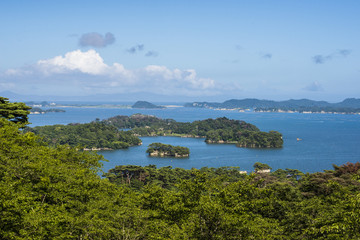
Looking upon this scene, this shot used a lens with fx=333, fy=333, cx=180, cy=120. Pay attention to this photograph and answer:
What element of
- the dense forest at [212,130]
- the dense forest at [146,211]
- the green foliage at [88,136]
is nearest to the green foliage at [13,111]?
the dense forest at [146,211]

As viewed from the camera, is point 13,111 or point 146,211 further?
point 13,111

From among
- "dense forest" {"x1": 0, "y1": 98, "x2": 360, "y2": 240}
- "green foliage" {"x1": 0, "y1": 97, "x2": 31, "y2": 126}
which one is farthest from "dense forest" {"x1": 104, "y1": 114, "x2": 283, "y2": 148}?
"dense forest" {"x1": 0, "y1": 98, "x2": 360, "y2": 240}

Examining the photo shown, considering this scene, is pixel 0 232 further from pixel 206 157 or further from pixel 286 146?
pixel 286 146

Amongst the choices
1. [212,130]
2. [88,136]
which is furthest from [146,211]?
→ [212,130]

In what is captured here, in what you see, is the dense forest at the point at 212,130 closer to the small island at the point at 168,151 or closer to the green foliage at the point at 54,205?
the small island at the point at 168,151

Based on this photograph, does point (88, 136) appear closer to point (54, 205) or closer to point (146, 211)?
point (54, 205)

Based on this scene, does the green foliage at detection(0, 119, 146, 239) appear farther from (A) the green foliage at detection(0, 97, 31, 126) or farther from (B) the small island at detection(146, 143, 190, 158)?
(B) the small island at detection(146, 143, 190, 158)
